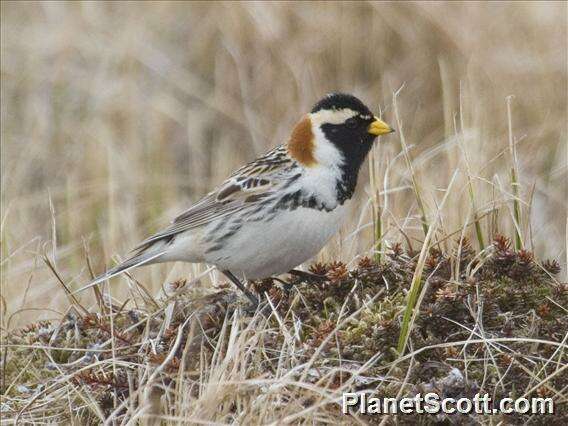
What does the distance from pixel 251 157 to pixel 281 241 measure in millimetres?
3620

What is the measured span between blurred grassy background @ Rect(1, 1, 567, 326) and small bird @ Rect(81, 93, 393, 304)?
1767mm

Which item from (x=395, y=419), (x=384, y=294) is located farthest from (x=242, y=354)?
(x=384, y=294)

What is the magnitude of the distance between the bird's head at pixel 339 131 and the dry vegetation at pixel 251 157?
0.17 metres

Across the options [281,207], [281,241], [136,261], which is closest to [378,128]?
[281,207]

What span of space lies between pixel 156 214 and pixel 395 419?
4479 millimetres

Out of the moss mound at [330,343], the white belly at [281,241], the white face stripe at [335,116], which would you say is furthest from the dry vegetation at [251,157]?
the white face stripe at [335,116]

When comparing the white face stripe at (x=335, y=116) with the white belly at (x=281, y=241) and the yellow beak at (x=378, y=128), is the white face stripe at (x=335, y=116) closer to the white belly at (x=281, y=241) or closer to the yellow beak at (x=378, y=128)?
the yellow beak at (x=378, y=128)

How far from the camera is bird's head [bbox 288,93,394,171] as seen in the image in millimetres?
5328

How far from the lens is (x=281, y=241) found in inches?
196

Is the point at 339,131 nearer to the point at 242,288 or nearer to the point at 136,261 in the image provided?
the point at 242,288

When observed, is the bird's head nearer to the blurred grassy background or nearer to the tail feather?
the tail feather

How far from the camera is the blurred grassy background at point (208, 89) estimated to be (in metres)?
7.77

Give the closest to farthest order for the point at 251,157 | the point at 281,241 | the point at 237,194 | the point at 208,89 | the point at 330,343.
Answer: the point at 330,343, the point at 281,241, the point at 237,194, the point at 251,157, the point at 208,89

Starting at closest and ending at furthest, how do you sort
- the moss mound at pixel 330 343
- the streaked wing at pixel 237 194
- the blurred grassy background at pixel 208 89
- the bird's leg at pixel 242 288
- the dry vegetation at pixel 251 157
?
the moss mound at pixel 330 343, the dry vegetation at pixel 251 157, the bird's leg at pixel 242 288, the streaked wing at pixel 237 194, the blurred grassy background at pixel 208 89
